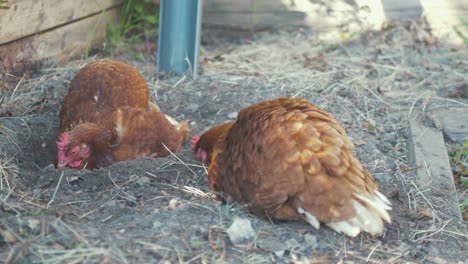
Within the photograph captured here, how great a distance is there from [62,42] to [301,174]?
267 cm

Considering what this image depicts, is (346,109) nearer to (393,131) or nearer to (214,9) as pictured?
(393,131)

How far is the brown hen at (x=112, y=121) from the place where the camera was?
349 cm

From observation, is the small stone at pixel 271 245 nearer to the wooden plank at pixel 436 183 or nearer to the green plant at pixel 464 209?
the wooden plank at pixel 436 183

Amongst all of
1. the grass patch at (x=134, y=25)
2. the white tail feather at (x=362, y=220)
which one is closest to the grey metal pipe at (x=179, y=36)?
the grass patch at (x=134, y=25)

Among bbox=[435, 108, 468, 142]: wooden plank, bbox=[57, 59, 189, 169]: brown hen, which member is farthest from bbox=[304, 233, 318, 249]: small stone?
bbox=[435, 108, 468, 142]: wooden plank

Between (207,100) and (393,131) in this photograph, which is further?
(207,100)

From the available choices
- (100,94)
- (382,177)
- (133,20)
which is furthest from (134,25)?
(382,177)

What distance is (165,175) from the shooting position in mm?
3258

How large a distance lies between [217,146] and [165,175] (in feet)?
1.09

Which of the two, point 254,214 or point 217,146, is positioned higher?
point 217,146

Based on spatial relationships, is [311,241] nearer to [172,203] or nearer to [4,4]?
[172,203]

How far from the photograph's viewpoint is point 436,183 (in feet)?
10.7

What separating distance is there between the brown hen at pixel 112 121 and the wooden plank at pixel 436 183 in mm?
1411

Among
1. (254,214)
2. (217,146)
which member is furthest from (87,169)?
(254,214)
